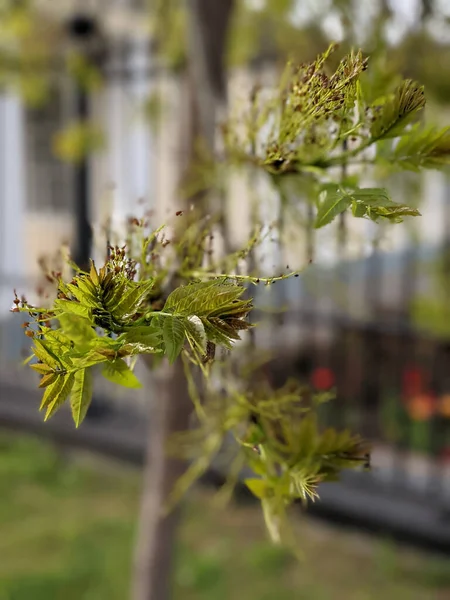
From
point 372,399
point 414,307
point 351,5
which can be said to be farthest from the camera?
point 372,399

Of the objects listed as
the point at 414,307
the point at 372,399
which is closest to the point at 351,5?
the point at 414,307

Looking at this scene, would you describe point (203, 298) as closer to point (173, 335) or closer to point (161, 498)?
point (173, 335)

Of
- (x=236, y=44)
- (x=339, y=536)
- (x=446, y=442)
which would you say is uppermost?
(x=236, y=44)

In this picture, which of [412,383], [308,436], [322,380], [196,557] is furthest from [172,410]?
[412,383]

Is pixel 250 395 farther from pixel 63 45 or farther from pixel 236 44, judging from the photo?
pixel 63 45

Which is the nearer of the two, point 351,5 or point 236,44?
point 351,5

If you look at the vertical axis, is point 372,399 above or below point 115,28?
below

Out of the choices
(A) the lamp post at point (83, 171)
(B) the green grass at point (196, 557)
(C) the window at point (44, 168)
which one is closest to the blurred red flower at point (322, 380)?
(B) the green grass at point (196, 557)
